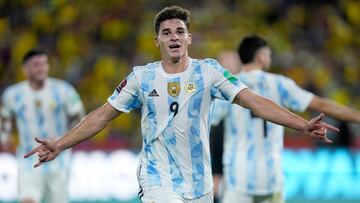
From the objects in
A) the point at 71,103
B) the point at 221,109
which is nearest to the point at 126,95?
the point at 221,109

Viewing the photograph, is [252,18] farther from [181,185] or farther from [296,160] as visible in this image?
[181,185]

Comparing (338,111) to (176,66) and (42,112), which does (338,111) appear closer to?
(176,66)

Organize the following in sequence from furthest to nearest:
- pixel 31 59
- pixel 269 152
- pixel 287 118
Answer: pixel 31 59, pixel 269 152, pixel 287 118

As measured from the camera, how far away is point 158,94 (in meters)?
6.79

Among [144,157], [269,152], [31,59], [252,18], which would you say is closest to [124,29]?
[252,18]

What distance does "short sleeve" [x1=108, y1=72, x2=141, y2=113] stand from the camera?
22.6 feet

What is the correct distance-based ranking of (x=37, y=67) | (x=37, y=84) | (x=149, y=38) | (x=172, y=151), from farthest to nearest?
(x=149, y=38)
(x=37, y=84)
(x=37, y=67)
(x=172, y=151)

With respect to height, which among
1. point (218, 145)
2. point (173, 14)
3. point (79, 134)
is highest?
point (173, 14)

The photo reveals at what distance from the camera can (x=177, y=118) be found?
6.79 metres

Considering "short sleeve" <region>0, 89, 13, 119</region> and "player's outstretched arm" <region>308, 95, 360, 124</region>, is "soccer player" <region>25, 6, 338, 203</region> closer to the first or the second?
"player's outstretched arm" <region>308, 95, 360, 124</region>

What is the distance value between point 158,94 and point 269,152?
7.92ft

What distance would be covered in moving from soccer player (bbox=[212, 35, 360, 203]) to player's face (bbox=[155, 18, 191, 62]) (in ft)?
7.06

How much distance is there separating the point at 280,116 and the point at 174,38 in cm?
88

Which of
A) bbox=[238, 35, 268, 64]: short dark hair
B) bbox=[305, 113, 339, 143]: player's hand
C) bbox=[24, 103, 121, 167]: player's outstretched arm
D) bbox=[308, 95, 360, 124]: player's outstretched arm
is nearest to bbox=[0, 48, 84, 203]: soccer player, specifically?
bbox=[238, 35, 268, 64]: short dark hair
